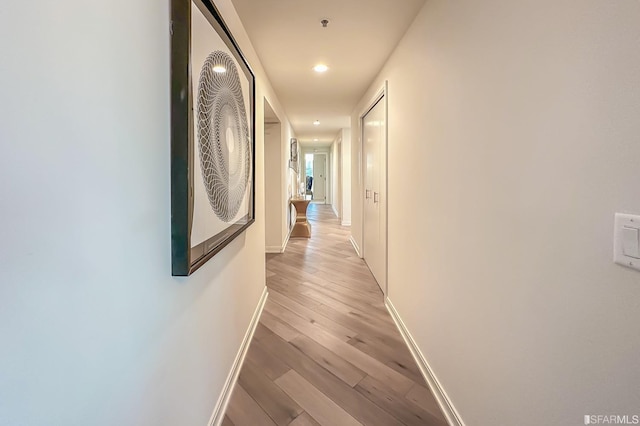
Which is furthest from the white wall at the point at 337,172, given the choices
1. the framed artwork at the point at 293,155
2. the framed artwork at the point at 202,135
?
the framed artwork at the point at 202,135

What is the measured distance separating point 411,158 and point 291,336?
1.55 meters

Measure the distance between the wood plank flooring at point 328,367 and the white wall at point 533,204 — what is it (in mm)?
278

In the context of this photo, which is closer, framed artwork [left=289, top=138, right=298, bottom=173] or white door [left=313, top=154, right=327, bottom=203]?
framed artwork [left=289, top=138, right=298, bottom=173]

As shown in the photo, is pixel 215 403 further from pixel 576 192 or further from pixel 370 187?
pixel 370 187

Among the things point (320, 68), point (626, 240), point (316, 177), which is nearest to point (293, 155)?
point (320, 68)

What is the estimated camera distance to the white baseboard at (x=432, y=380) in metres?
1.40

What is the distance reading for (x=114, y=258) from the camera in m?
0.69

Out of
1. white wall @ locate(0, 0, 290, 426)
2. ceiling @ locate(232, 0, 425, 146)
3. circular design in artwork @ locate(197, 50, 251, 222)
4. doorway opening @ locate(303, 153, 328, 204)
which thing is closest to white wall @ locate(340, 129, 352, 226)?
ceiling @ locate(232, 0, 425, 146)

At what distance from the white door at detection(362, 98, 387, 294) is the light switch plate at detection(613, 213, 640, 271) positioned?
214cm

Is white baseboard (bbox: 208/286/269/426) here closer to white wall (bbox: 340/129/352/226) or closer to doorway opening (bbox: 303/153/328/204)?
white wall (bbox: 340/129/352/226)

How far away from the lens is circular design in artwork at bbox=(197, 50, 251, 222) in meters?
1.10

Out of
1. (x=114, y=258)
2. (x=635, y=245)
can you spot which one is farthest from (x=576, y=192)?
(x=114, y=258)

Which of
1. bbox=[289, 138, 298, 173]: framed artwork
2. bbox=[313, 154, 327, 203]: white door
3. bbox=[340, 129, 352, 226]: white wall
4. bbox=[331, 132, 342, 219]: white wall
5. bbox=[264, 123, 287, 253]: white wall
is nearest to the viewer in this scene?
bbox=[264, 123, 287, 253]: white wall

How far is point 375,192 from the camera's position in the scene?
341cm
